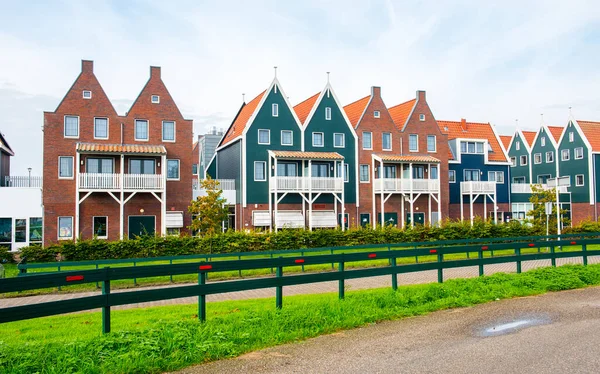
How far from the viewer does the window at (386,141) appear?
42.0m

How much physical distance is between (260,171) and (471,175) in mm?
21254

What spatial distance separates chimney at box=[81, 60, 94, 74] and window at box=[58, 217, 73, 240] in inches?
381

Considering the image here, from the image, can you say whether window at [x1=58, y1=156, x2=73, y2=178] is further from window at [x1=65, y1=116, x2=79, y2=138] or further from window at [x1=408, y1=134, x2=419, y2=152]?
window at [x1=408, y1=134, x2=419, y2=152]

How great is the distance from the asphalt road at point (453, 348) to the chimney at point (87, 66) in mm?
30804

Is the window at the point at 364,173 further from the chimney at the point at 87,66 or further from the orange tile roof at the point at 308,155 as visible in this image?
the chimney at the point at 87,66

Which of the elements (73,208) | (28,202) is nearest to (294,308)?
(73,208)

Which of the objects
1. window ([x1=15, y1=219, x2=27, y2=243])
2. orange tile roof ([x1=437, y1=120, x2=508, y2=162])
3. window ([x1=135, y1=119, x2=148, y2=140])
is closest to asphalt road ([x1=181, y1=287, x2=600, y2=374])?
window ([x1=135, y1=119, x2=148, y2=140])

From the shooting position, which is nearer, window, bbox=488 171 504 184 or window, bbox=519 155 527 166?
window, bbox=488 171 504 184

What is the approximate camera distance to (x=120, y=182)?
107ft

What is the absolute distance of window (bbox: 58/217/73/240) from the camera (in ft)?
106

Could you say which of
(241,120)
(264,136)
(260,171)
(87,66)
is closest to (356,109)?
(241,120)

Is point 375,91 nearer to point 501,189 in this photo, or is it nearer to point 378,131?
point 378,131

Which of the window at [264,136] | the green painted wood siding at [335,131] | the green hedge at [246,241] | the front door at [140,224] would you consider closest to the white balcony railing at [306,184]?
the green painted wood siding at [335,131]

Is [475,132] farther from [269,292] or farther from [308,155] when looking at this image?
[269,292]
